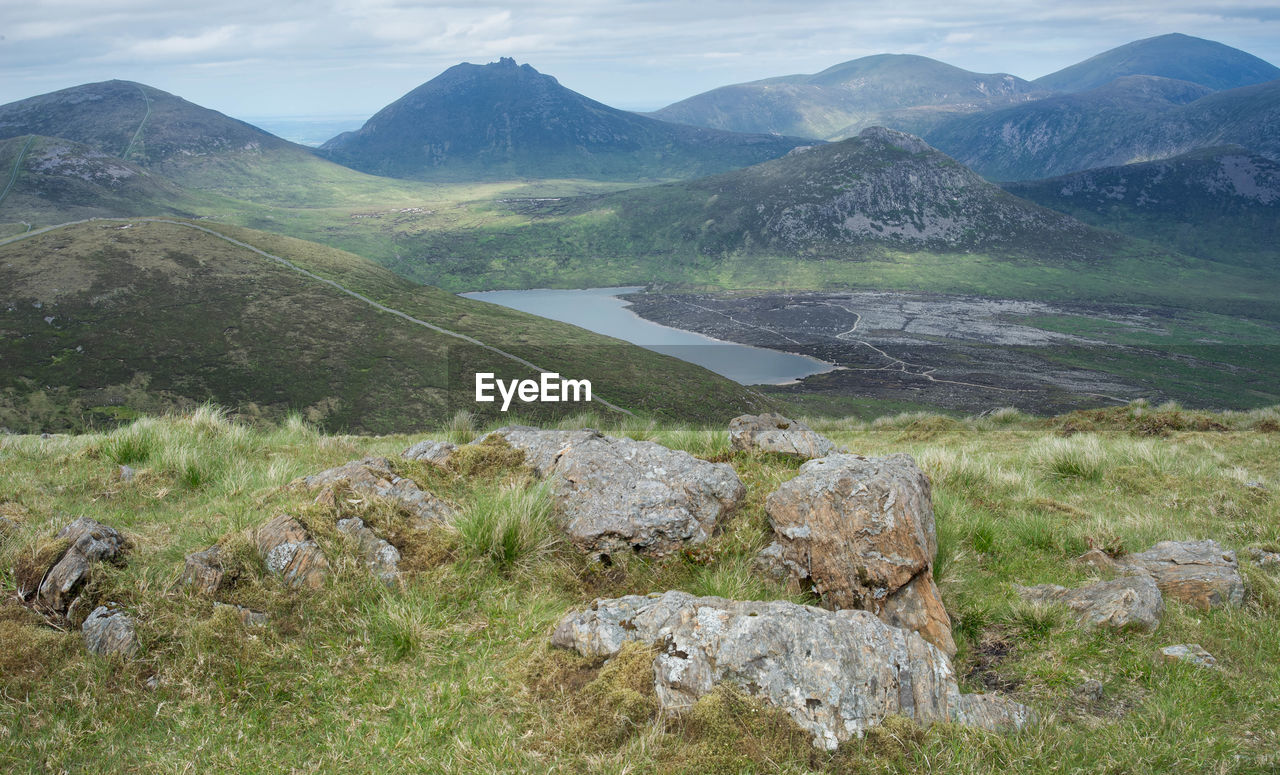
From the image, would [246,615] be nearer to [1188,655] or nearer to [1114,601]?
[1114,601]

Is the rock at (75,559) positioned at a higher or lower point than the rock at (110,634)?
higher

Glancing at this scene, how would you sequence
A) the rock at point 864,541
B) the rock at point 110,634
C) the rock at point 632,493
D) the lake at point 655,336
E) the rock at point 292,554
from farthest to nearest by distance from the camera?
the lake at point 655,336 → the rock at point 632,493 → the rock at point 864,541 → the rock at point 292,554 → the rock at point 110,634

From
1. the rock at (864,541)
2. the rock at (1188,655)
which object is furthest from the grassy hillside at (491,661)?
the rock at (864,541)

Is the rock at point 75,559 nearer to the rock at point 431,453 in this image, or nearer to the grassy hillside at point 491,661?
the grassy hillside at point 491,661

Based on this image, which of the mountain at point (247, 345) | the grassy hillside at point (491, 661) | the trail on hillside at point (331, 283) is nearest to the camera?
the grassy hillside at point (491, 661)

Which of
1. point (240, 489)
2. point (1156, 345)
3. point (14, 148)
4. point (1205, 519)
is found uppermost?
point (14, 148)

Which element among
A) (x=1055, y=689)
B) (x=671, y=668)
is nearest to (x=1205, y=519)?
(x=1055, y=689)

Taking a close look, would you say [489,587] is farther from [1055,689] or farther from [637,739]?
[1055,689]
